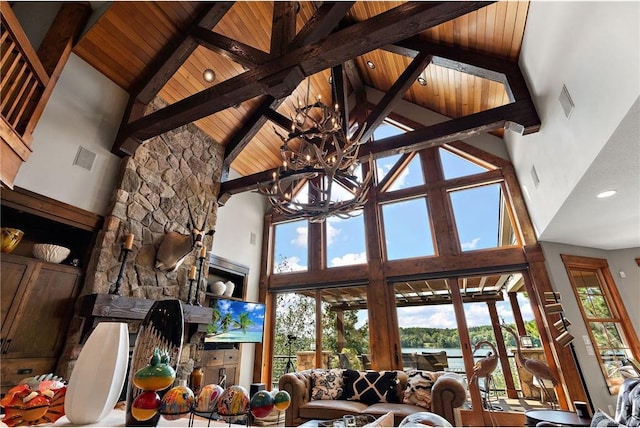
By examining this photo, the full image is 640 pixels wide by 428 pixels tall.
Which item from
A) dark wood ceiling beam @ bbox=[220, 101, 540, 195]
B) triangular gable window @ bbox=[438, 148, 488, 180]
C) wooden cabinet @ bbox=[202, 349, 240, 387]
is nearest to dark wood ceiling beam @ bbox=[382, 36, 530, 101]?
dark wood ceiling beam @ bbox=[220, 101, 540, 195]

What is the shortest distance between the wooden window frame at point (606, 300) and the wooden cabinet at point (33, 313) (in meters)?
7.08

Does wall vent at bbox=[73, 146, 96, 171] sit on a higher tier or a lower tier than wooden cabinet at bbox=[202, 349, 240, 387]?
higher

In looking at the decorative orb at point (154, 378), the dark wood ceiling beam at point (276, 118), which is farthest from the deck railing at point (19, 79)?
the dark wood ceiling beam at point (276, 118)

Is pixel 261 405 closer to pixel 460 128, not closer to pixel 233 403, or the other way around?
pixel 233 403

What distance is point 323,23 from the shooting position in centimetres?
302

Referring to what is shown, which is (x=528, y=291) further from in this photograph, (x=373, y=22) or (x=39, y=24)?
(x=39, y=24)

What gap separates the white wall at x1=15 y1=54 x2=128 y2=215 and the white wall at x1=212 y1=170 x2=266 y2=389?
231 centimetres

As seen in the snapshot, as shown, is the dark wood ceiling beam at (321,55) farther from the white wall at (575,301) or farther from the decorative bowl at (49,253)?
the white wall at (575,301)

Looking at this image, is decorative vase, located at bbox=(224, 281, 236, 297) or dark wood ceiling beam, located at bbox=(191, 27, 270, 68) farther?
decorative vase, located at bbox=(224, 281, 236, 297)

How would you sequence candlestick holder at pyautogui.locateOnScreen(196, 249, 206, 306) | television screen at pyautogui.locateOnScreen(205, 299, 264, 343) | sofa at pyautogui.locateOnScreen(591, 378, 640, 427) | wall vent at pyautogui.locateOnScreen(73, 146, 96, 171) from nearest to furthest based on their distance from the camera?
sofa at pyautogui.locateOnScreen(591, 378, 640, 427), wall vent at pyautogui.locateOnScreen(73, 146, 96, 171), candlestick holder at pyautogui.locateOnScreen(196, 249, 206, 306), television screen at pyautogui.locateOnScreen(205, 299, 264, 343)

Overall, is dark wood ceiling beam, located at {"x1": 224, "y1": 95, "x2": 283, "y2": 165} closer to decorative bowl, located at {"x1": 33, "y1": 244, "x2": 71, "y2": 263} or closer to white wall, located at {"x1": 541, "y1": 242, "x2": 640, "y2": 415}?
decorative bowl, located at {"x1": 33, "y1": 244, "x2": 71, "y2": 263}

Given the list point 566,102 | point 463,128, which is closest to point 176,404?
point 566,102

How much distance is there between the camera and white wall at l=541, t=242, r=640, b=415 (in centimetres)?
409

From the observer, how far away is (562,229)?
4.47 meters
